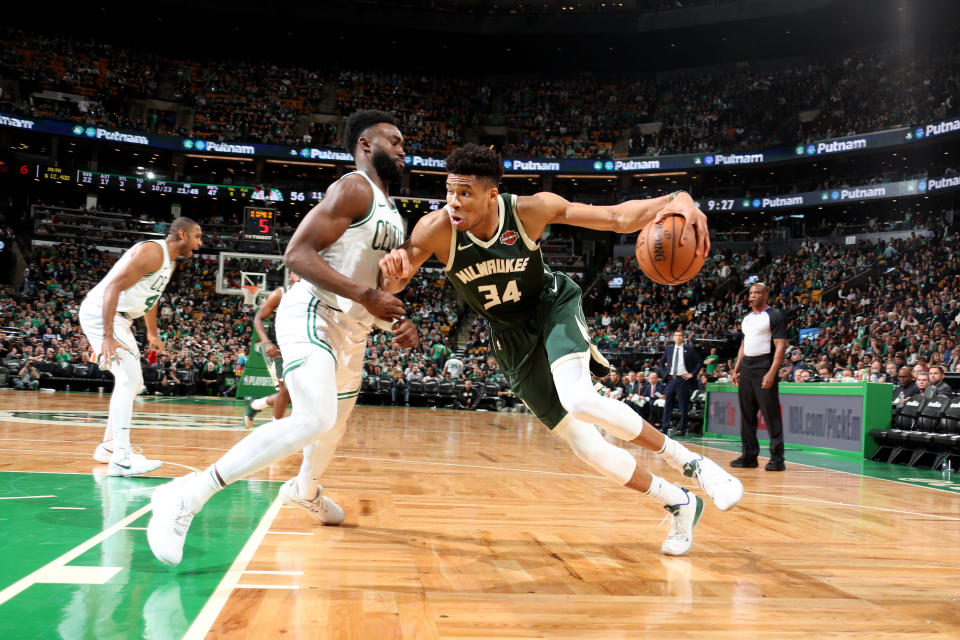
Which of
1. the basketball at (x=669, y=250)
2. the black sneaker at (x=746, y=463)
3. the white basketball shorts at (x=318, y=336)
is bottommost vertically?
the black sneaker at (x=746, y=463)

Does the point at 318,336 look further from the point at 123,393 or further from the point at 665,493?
the point at 123,393

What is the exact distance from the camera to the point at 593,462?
3.14m

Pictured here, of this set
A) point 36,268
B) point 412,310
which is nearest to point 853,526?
point 412,310

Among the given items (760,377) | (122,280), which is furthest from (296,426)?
(760,377)

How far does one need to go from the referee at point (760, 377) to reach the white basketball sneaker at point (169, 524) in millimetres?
5444

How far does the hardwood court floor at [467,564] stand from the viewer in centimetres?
201

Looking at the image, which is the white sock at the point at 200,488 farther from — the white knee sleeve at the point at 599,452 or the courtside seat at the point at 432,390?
the courtside seat at the point at 432,390

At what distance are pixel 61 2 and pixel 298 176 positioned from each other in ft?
39.0

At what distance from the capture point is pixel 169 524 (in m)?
2.50

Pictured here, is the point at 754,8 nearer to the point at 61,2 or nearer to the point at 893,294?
the point at 893,294

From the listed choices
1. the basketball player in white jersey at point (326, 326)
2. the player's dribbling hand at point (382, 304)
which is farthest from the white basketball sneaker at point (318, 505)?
the player's dribbling hand at point (382, 304)

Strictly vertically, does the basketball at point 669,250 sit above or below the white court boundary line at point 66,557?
above

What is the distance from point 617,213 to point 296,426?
4.89 ft

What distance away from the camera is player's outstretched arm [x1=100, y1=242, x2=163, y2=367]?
4.51 metres
